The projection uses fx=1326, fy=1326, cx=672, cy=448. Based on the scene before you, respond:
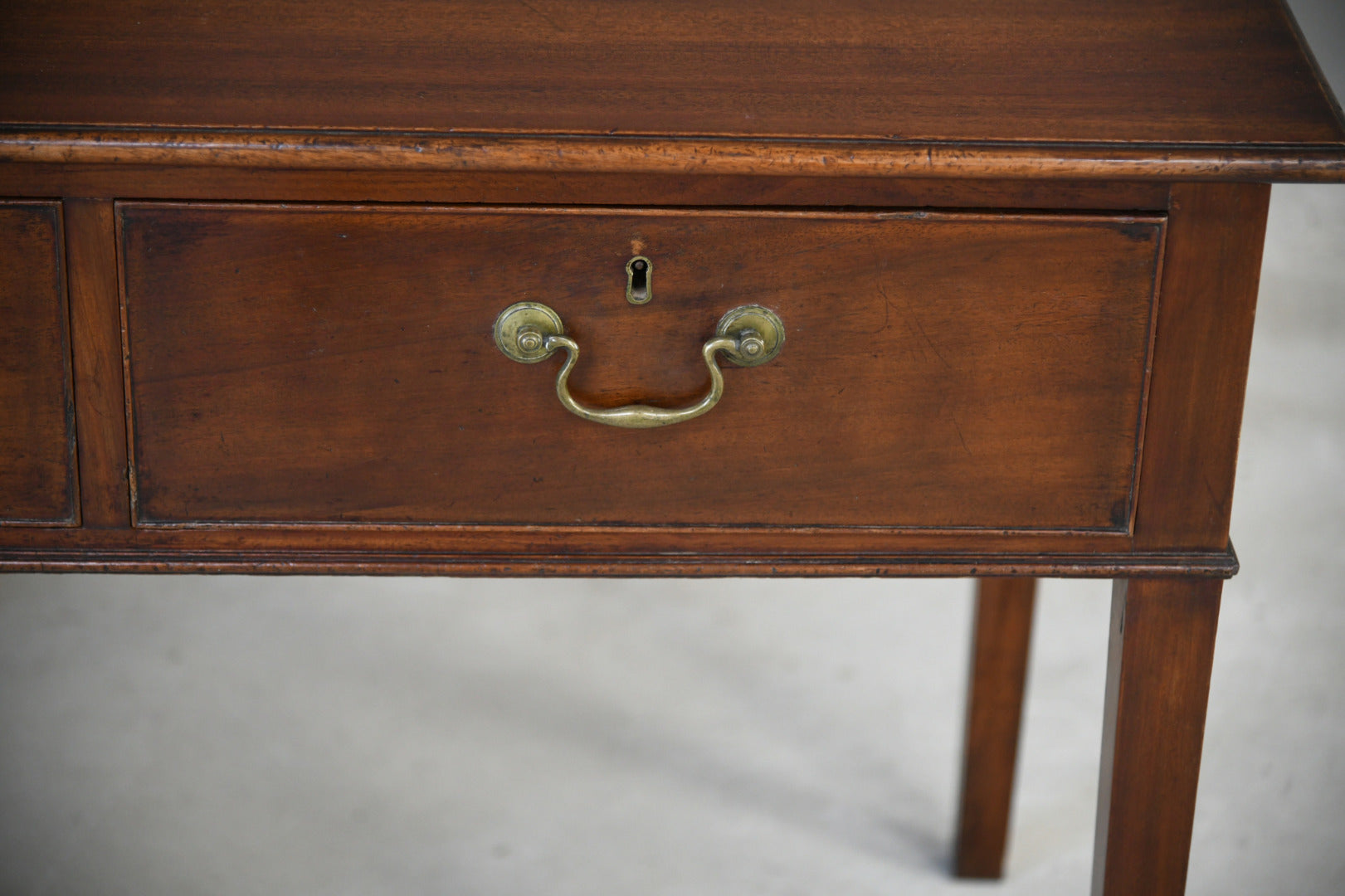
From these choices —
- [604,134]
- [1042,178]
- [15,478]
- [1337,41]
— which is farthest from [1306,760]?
[1337,41]

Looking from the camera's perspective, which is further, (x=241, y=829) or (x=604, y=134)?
(x=241, y=829)

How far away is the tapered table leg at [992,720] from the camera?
120 cm

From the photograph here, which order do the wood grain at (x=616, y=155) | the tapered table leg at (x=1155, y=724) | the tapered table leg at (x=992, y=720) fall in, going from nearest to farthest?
the wood grain at (x=616, y=155)
the tapered table leg at (x=1155, y=724)
the tapered table leg at (x=992, y=720)

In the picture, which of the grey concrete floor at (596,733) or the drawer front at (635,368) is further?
the grey concrete floor at (596,733)

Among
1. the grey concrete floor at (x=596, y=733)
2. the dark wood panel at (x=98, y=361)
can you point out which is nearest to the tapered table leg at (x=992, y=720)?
the grey concrete floor at (x=596, y=733)

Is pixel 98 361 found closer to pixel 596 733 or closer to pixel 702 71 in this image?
pixel 702 71

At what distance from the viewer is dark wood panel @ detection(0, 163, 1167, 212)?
67 centimetres

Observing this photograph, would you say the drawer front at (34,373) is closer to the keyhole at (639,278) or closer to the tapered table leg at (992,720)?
the keyhole at (639,278)

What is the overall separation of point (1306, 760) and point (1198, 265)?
0.94 metres

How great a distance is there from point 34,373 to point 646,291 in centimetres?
33

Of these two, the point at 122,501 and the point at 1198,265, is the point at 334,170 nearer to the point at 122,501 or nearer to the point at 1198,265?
the point at 122,501

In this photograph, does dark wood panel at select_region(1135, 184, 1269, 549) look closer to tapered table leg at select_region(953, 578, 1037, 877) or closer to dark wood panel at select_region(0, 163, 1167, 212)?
dark wood panel at select_region(0, 163, 1167, 212)

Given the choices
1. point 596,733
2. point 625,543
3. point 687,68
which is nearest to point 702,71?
point 687,68

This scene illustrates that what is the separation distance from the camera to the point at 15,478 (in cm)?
72
